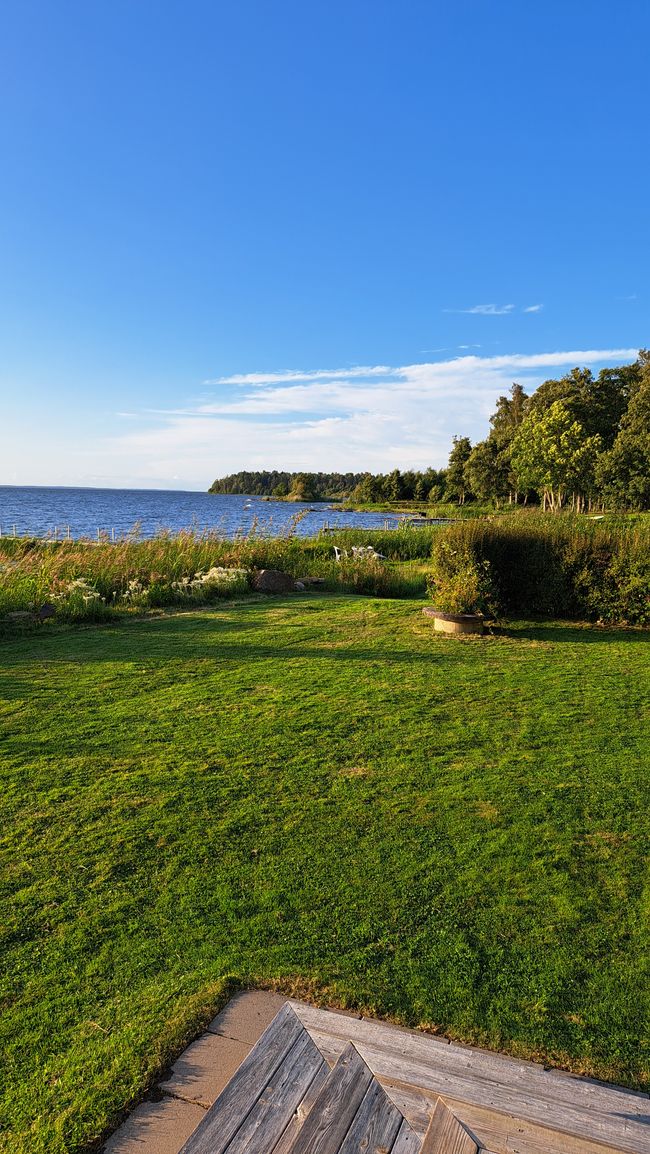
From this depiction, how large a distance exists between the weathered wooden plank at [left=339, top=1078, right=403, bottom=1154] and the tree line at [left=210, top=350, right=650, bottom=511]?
3365cm

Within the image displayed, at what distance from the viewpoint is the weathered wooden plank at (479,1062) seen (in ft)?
5.92

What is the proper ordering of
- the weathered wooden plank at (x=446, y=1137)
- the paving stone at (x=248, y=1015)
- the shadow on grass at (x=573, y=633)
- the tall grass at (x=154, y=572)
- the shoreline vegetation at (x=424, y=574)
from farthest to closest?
the tall grass at (x=154, y=572)
the shoreline vegetation at (x=424, y=574)
the shadow on grass at (x=573, y=633)
the paving stone at (x=248, y=1015)
the weathered wooden plank at (x=446, y=1137)

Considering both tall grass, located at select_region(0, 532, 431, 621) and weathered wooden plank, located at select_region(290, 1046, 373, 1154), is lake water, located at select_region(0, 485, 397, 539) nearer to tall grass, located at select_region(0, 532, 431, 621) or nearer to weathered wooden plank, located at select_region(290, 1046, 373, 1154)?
tall grass, located at select_region(0, 532, 431, 621)

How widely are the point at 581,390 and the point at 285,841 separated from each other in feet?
178

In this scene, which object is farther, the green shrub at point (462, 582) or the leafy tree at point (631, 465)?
the leafy tree at point (631, 465)

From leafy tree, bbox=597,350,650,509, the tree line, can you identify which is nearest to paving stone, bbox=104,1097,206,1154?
the tree line

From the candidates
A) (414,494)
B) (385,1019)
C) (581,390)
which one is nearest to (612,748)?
(385,1019)

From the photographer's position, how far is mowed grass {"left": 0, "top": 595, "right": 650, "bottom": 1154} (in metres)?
2.20

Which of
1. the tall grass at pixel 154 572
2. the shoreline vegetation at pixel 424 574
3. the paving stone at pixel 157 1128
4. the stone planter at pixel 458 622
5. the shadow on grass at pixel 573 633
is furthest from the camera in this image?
the tall grass at pixel 154 572

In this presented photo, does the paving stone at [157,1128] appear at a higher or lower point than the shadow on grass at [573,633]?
lower

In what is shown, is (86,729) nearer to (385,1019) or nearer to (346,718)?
(346,718)

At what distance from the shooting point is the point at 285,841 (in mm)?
3344

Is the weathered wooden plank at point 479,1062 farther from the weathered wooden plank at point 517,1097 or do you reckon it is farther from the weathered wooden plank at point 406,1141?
the weathered wooden plank at point 406,1141

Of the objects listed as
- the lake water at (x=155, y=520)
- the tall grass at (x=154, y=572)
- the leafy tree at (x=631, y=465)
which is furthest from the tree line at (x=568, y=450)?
the tall grass at (x=154, y=572)
